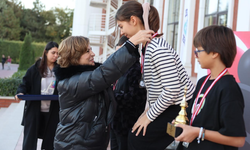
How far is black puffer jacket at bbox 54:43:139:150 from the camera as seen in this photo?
1.96 meters

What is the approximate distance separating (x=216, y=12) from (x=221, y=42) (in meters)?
5.39

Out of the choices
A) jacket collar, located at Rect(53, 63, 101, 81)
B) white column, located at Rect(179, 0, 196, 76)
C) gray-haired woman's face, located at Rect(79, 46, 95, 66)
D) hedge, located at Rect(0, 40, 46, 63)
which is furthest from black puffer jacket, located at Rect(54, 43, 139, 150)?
hedge, located at Rect(0, 40, 46, 63)

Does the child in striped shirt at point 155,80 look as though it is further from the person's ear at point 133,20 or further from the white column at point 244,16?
the white column at point 244,16

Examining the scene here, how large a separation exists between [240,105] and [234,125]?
0.36 ft

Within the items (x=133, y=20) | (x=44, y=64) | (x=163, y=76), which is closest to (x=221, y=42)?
(x=163, y=76)

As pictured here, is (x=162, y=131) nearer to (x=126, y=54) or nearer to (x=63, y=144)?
(x=126, y=54)

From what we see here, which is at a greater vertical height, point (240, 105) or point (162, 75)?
point (162, 75)

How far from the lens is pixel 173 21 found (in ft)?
32.0

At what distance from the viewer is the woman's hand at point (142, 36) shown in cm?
185

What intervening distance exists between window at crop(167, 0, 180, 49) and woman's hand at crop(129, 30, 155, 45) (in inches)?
301

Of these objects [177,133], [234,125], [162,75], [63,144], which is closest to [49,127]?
[63,144]

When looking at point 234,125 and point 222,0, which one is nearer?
point 234,125

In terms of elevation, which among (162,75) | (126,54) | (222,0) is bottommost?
(162,75)

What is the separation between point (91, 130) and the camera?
207cm
